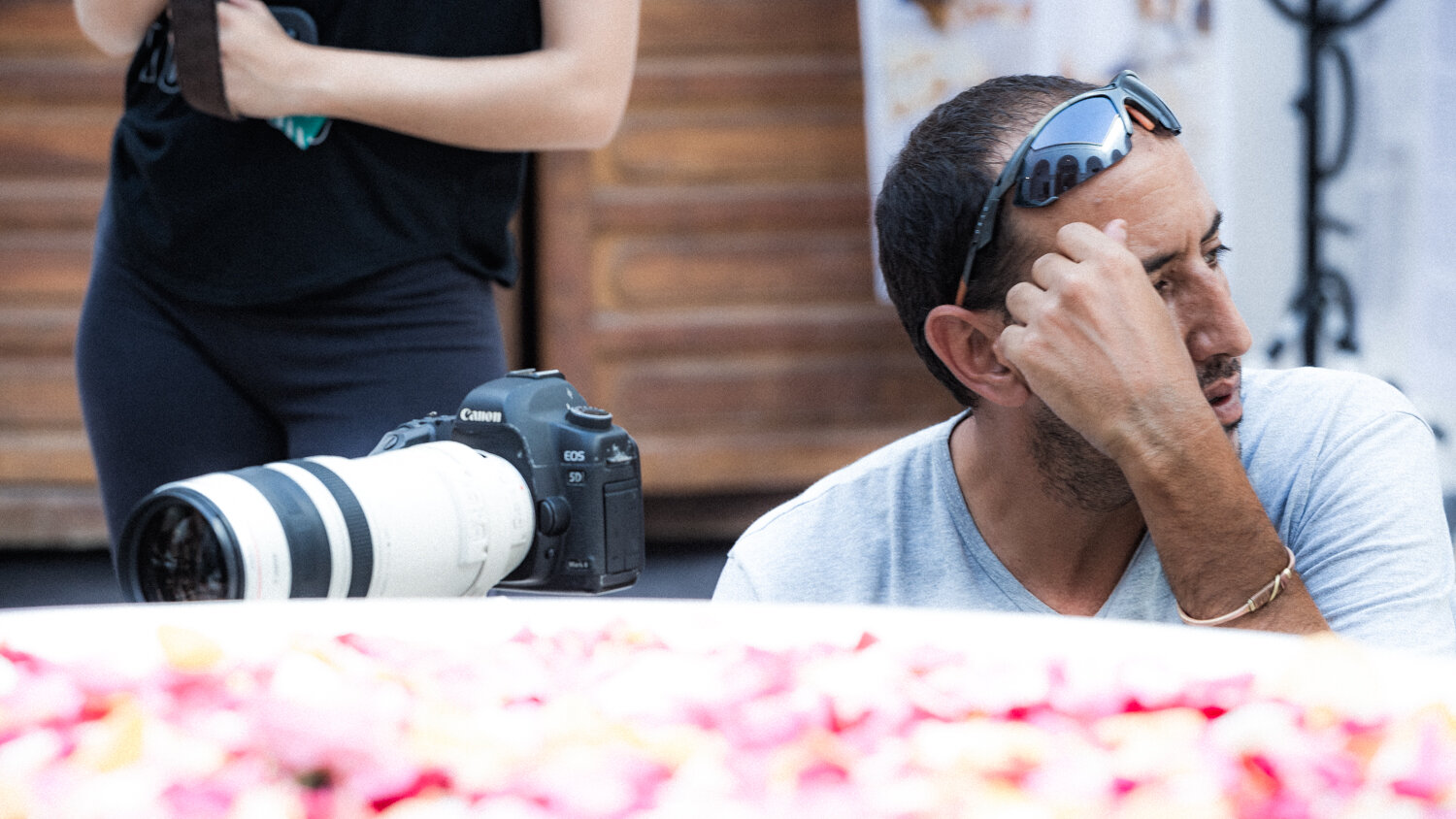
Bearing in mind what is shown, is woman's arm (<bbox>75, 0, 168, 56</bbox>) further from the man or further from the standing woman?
the man

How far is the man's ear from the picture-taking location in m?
0.92

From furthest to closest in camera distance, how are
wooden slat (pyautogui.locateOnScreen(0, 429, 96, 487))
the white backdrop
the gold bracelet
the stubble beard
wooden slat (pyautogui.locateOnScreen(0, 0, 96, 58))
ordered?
the white backdrop < wooden slat (pyautogui.locateOnScreen(0, 429, 96, 487)) < wooden slat (pyautogui.locateOnScreen(0, 0, 96, 58)) < the stubble beard < the gold bracelet

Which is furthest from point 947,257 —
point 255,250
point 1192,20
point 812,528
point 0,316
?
point 0,316

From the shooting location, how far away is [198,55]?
93cm

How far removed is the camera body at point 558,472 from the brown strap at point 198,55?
0.96 feet

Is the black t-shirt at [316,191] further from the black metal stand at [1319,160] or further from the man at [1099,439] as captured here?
the black metal stand at [1319,160]

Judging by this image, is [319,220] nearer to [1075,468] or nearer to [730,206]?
[1075,468]

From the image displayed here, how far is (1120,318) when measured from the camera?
812 millimetres

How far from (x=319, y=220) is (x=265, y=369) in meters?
0.11

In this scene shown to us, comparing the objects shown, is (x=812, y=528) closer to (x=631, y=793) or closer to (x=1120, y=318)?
(x=1120, y=318)

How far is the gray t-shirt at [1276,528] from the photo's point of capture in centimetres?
81

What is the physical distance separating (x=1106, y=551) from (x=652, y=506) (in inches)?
90.5

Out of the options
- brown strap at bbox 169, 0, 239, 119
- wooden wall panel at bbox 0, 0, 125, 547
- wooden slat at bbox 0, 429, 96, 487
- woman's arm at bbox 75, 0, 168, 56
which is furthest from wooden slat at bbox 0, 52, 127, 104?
brown strap at bbox 169, 0, 239, 119

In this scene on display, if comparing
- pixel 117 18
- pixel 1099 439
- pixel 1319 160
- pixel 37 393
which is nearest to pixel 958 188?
pixel 1099 439
